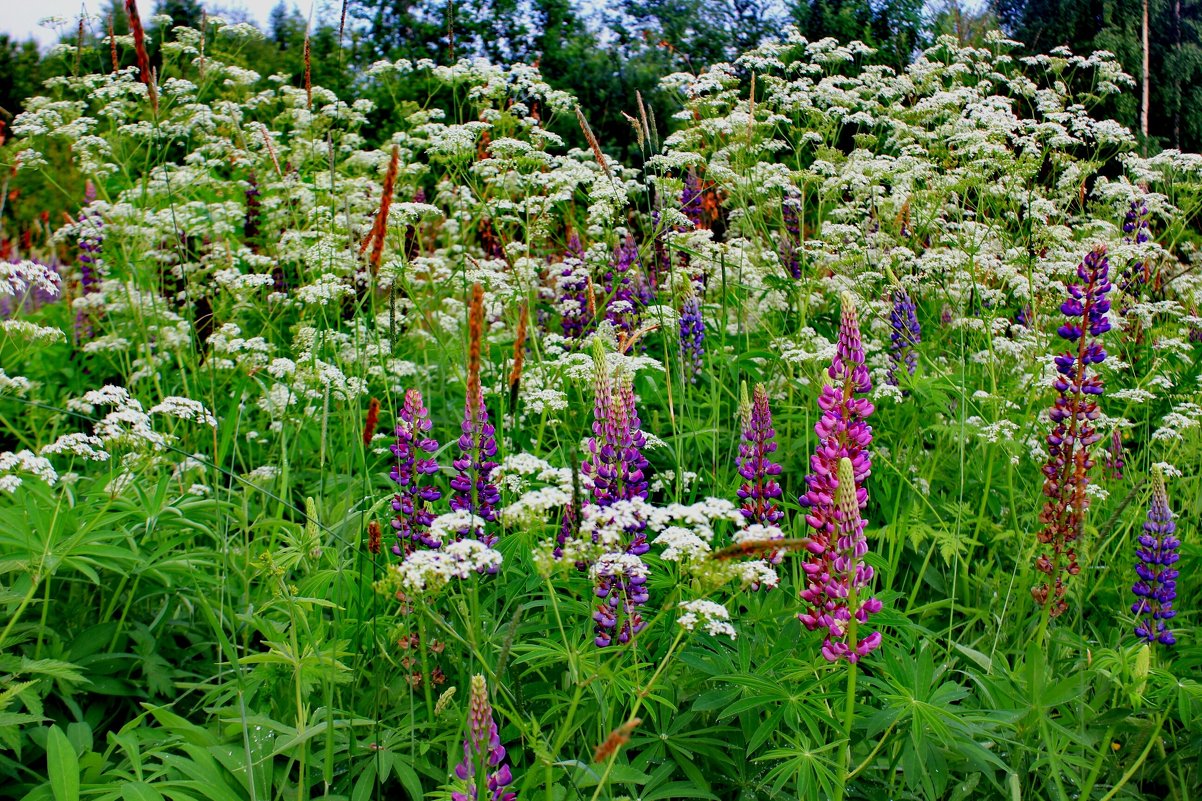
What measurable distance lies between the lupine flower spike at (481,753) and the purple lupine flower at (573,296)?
3.40m

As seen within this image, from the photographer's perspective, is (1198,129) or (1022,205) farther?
(1198,129)

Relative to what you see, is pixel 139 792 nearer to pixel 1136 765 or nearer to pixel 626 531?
pixel 626 531

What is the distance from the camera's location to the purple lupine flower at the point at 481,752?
1.64 metres

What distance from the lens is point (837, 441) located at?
2.34 m

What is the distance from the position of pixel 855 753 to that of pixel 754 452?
975 mm

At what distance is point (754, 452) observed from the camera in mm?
→ 3008

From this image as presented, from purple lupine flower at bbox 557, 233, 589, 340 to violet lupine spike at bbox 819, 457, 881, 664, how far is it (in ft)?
10.2

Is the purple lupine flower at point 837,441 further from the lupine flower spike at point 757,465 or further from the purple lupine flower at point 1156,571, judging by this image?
the purple lupine flower at point 1156,571

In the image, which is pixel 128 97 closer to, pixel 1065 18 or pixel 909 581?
pixel 909 581

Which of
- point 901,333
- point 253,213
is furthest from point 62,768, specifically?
point 253,213

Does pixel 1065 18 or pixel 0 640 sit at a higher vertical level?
pixel 1065 18

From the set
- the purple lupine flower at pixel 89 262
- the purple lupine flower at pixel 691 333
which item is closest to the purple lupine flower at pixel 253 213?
the purple lupine flower at pixel 89 262

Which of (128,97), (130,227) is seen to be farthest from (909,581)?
(128,97)

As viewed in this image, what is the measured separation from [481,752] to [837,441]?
1210mm
